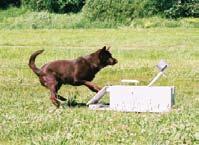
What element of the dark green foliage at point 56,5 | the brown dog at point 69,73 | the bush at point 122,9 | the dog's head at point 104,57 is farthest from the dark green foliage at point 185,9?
the brown dog at point 69,73

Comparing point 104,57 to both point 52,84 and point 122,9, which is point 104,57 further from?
point 122,9

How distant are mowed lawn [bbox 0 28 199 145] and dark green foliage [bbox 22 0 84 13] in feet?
53.4

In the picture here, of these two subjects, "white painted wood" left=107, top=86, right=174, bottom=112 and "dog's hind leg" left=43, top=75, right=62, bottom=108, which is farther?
"dog's hind leg" left=43, top=75, right=62, bottom=108

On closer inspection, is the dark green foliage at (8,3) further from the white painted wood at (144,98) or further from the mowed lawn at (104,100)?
the white painted wood at (144,98)

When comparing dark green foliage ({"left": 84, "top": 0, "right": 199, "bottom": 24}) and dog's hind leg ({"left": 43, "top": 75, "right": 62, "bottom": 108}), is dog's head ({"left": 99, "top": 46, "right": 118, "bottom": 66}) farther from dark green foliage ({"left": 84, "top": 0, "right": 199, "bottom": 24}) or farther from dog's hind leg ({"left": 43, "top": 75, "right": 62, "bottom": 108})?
dark green foliage ({"left": 84, "top": 0, "right": 199, "bottom": 24})

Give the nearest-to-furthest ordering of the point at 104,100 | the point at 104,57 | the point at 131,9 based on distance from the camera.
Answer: the point at 104,57, the point at 104,100, the point at 131,9

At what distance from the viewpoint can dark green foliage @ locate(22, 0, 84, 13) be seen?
150ft

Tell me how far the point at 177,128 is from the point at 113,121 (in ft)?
4.23

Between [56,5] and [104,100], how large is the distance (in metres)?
33.5

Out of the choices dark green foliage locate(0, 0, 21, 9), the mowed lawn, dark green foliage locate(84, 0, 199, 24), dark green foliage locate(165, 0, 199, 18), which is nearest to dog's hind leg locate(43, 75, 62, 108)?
the mowed lawn

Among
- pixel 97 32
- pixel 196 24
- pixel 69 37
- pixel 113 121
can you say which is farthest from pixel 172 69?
pixel 196 24

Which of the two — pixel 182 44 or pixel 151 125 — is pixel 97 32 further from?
pixel 151 125

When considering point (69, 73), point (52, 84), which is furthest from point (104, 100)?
point (52, 84)

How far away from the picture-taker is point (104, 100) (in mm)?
12883
